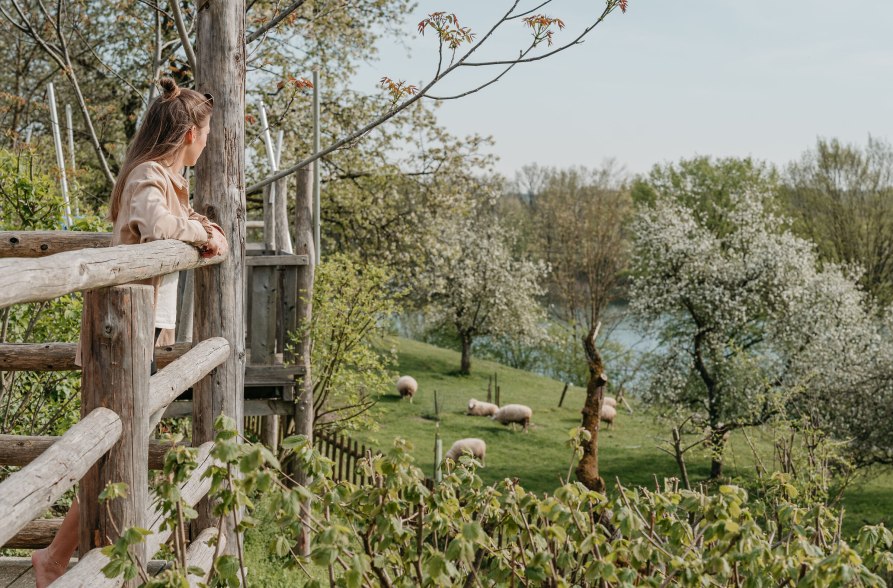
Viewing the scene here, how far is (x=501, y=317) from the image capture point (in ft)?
114

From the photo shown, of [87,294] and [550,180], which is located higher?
[550,180]

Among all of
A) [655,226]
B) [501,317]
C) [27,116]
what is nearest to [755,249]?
[655,226]

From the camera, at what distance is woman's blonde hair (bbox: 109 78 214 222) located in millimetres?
3695

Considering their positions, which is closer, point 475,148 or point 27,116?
point 27,116

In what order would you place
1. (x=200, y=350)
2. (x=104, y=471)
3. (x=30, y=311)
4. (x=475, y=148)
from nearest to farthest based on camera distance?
(x=104, y=471) < (x=200, y=350) < (x=30, y=311) < (x=475, y=148)

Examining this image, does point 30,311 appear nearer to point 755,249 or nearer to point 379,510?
point 379,510

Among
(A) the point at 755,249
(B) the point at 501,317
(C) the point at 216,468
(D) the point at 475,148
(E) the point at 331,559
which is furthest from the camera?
(B) the point at 501,317

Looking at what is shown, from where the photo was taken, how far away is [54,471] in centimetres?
226

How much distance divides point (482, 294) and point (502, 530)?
103 feet

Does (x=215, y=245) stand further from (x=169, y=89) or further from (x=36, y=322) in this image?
(x=36, y=322)

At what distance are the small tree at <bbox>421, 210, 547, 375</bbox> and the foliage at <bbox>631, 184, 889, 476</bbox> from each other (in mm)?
10271

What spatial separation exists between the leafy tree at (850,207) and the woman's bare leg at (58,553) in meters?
33.7

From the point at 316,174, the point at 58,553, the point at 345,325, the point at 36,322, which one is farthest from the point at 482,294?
the point at 58,553

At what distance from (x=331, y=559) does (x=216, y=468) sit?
0.48 m
